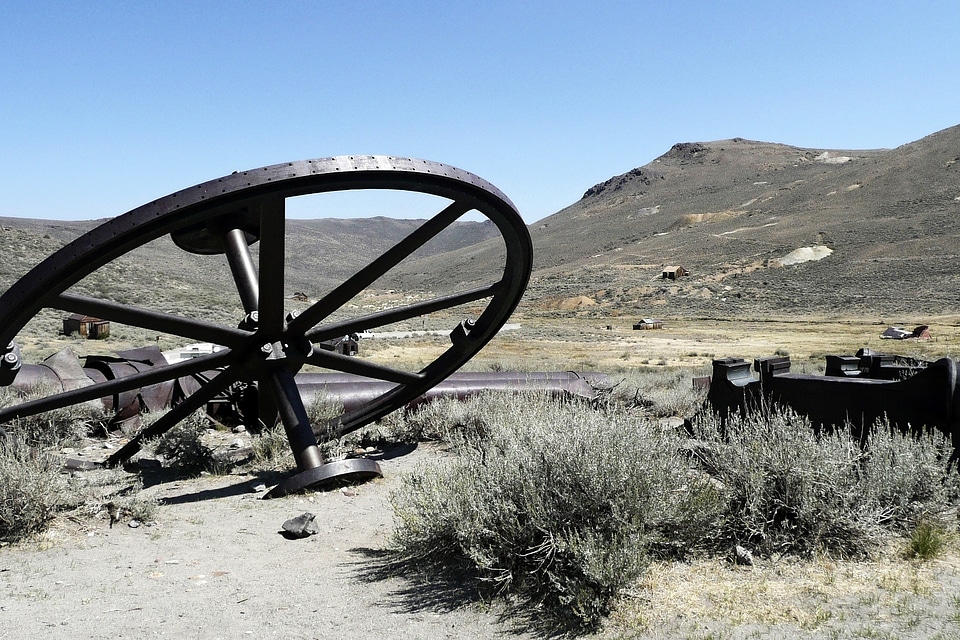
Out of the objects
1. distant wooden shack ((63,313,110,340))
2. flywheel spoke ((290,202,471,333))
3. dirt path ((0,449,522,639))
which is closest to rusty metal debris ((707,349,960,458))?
flywheel spoke ((290,202,471,333))

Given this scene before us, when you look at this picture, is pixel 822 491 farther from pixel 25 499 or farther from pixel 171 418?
pixel 171 418

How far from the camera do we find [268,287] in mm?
5441

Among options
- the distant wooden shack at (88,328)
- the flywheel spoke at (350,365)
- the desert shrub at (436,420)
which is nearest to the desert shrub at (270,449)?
the flywheel spoke at (350,365)

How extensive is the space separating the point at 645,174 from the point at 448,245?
66.6 meters

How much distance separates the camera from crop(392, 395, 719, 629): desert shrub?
3.57 m

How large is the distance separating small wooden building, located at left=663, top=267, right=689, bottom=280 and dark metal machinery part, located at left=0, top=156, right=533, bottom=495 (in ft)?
167

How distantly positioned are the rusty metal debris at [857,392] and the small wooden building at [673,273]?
50309 millimetres

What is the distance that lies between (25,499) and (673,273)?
2149 inches

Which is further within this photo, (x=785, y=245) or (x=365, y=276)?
(x=785, y=245)

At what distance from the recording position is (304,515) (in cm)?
495

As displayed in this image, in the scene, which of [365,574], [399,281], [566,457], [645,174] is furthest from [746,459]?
[645,174]

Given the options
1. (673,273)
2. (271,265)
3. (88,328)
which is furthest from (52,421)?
(673,273)

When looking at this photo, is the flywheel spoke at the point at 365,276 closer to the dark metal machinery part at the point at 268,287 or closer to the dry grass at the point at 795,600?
the dark metal machinery part at the point at 268,287

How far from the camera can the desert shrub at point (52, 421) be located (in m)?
7.41
